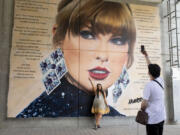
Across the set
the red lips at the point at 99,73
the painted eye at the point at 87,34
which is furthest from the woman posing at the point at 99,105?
the painted eye at the point at 87,34

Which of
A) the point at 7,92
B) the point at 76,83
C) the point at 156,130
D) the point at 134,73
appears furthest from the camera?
the point at 134,73

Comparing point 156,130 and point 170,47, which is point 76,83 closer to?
point 170,47

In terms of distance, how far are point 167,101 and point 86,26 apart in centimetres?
463

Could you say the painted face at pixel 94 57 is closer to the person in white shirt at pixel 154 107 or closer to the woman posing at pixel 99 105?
the woman posing at pixel 99 105

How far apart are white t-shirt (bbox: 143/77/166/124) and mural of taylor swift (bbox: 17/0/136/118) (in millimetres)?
4902

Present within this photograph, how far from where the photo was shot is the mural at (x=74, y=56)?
7574 mm

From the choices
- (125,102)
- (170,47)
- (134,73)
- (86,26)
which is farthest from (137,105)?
(86,26)

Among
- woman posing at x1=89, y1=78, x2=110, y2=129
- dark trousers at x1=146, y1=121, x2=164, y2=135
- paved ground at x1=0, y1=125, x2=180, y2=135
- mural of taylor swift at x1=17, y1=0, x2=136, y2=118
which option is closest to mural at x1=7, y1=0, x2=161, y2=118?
mural of taylor swift at x1=17, y1=0, x2=136, y2=118

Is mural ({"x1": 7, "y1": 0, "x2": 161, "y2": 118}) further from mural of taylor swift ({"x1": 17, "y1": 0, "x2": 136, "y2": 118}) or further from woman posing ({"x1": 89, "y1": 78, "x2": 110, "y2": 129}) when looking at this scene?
woman posing ({"x1": 89, "y1": 78, "x2": 110, "y2": 129})

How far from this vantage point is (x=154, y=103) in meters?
3.15

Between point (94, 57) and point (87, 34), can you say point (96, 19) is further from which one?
point (94, 57)

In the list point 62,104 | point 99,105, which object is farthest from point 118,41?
point 62,104

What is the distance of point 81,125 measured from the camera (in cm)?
777

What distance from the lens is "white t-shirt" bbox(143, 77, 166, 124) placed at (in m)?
3.09
